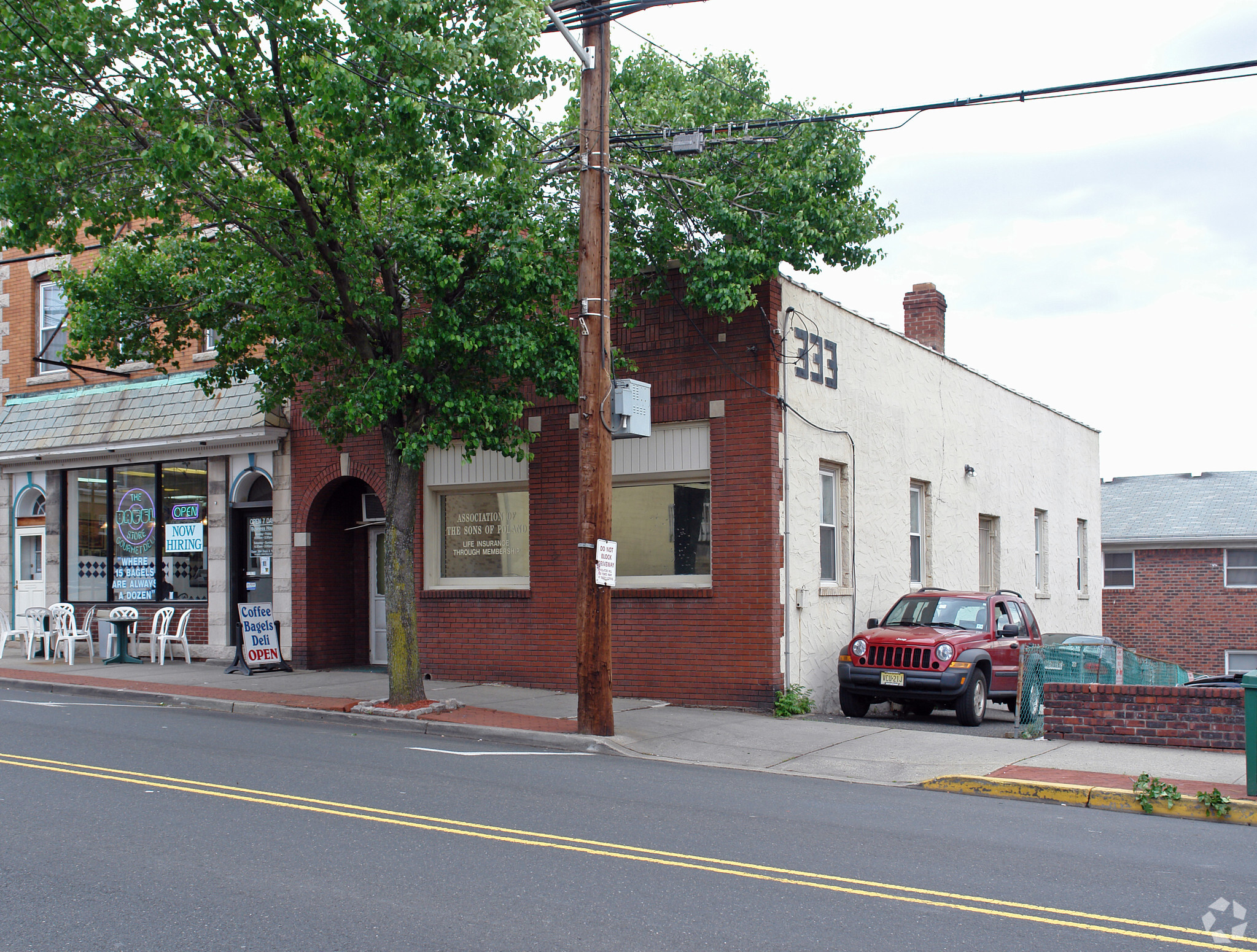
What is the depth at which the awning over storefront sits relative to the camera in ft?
59.4

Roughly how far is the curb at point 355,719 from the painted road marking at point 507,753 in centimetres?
20

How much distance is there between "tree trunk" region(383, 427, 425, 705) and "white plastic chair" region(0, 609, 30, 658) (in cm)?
907

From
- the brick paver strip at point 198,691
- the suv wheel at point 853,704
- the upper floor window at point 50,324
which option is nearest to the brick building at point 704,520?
the suv wheel at point 853,704

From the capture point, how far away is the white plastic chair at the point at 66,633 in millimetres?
18016

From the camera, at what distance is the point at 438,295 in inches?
517

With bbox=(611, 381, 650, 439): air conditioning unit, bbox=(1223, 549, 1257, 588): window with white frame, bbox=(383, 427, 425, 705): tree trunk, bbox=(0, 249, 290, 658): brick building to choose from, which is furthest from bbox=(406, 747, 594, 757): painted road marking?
bbox=(1223, 549, 1257, 588): window with white frame

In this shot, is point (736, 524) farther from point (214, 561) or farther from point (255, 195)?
point (214, 561)

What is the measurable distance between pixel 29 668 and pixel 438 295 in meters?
9.82

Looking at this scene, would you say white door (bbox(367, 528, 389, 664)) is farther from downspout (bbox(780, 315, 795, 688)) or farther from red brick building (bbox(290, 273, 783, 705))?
downspout (bbox(780, 315, 795, 688))

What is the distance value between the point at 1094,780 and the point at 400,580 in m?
7.74

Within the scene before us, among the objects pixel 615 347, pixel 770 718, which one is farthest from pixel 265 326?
pixel 770 718

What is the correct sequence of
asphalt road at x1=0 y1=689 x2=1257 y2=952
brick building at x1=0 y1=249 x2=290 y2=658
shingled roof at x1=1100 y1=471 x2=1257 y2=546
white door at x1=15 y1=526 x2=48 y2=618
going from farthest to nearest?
shingled roof at x1=1100 y1=471 x2=1257 y2=546 < white door at x1=15 y1=526 x2=48 y2=618 < brick building at x1=0 y1=249 x2=290 y2=658 < asphalt road at x1=0 y1=689 x2=1257 y2=952

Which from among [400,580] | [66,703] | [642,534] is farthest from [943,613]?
[66,703]

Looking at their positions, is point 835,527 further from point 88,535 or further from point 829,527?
point 88,535
